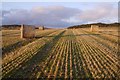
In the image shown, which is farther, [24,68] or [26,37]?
[26,37]

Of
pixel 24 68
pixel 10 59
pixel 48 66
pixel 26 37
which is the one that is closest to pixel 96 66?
pixel 48 66

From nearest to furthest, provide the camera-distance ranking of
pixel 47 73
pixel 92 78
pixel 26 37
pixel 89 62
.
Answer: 1. pixel 92 78
2. pixel 47 73
3. pixel 89 62
4. pixel 26 37

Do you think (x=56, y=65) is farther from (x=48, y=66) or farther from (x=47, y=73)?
(x=47, y=73)

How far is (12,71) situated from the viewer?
1127 centimetres

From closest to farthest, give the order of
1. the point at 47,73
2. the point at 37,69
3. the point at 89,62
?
1. the point at 47,73
2. the point at 37,69
3. the point at 89,62

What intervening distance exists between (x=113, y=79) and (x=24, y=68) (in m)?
3.63

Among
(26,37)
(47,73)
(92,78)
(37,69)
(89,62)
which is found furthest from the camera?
(26,37)

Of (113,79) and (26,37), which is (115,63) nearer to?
(113,79)

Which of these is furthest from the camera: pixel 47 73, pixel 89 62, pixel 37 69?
pixel 89 62

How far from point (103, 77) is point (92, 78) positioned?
1.49 ft

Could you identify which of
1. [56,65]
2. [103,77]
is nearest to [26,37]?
[56,65]

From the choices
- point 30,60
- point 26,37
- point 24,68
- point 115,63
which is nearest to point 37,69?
point 24,68

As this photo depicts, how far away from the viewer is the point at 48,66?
12.2 m

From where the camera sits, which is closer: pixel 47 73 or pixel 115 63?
pixel 47 73
